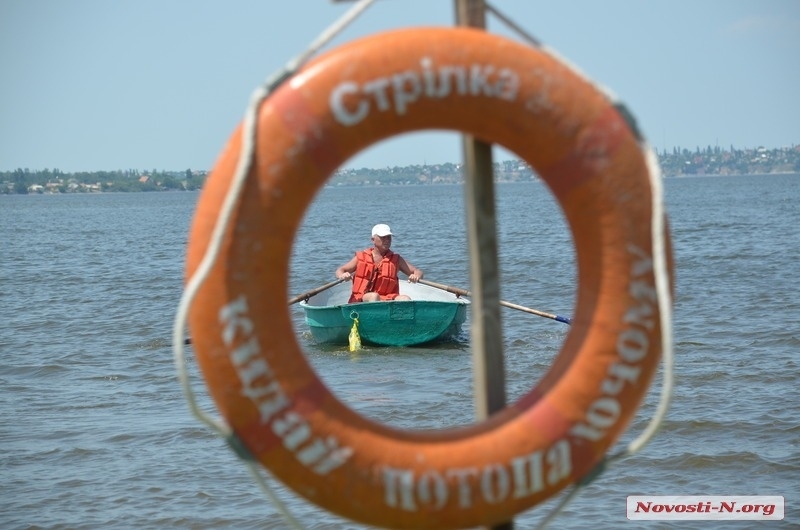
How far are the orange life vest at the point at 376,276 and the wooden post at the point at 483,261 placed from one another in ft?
27.5

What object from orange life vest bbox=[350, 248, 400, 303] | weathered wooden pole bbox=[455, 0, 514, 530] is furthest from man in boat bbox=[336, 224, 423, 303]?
weathered wooden pole bbox=[455, 0, 514, 530]

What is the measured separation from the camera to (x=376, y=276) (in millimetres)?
12031

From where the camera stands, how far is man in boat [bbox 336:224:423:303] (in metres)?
11.8

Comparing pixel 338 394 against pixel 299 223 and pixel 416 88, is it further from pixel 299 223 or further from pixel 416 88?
pixel 416 88

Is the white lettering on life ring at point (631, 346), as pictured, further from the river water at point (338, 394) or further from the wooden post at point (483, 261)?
the river water at point (338, 394)

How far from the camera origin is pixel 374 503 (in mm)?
3059

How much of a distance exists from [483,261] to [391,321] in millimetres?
8711

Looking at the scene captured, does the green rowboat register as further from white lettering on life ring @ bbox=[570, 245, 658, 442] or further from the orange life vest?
white lettering on life ring @ bbox=[570, 245, 658, 442]

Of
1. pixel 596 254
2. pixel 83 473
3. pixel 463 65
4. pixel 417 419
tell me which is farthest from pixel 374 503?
pixel 417 419

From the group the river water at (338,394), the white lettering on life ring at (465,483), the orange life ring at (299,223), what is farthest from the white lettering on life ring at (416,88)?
the river water at (338,394)

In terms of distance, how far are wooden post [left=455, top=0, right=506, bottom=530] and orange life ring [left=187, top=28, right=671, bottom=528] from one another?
0.60 feet

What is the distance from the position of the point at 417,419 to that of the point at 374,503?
639cm

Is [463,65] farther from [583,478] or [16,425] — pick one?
[16,425]

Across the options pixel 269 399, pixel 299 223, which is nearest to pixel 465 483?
pixel 269 399
